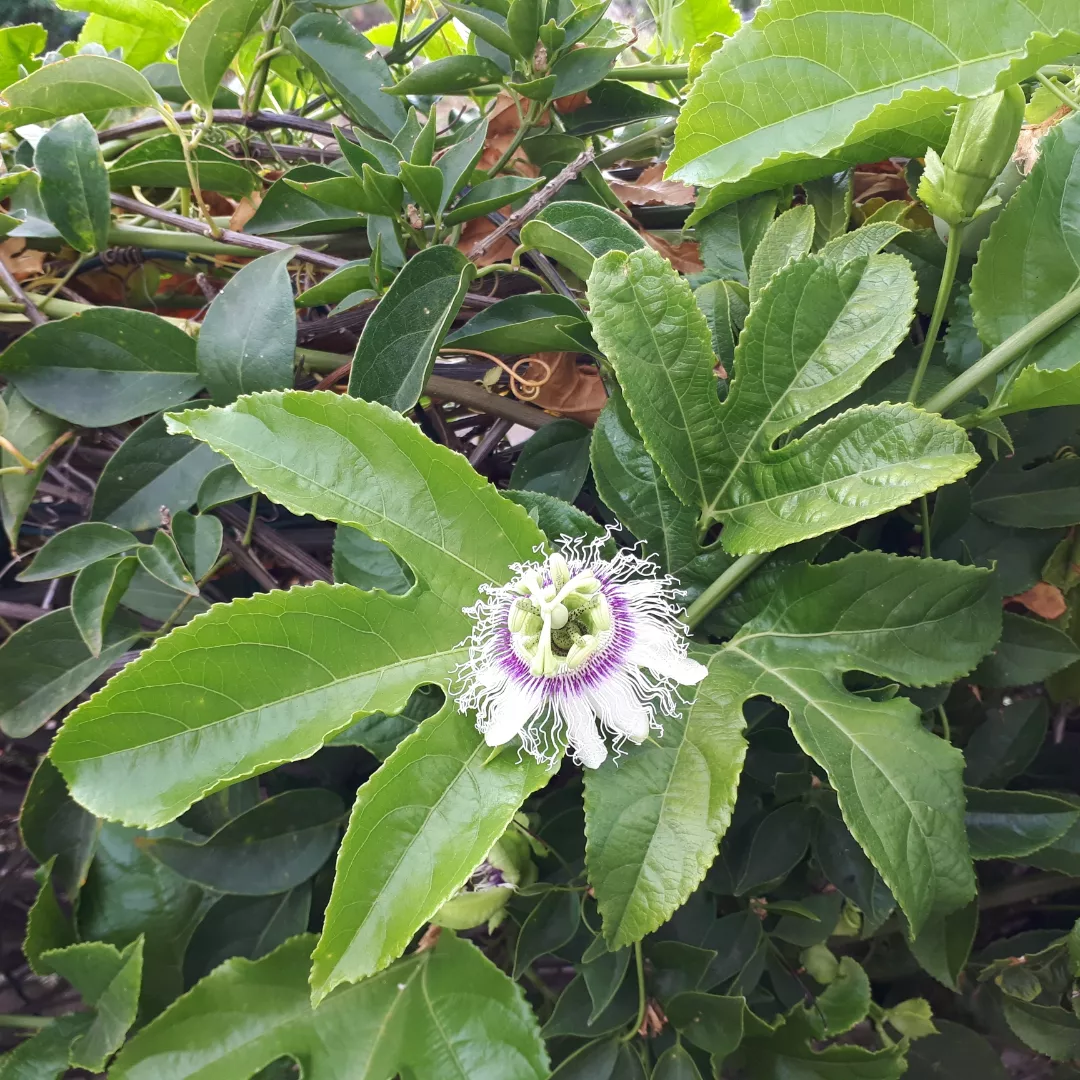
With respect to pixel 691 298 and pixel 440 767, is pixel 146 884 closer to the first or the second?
pixel 440 767

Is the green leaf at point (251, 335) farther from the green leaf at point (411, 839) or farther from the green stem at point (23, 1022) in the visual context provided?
the green stem at point (23, 1022)

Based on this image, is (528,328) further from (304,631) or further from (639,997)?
(639,997)

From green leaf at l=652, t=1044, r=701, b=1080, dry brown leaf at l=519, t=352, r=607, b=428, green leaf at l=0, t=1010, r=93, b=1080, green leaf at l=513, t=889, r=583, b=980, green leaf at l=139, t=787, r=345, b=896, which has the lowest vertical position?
green leaf at l=0, t=1010, r=93, b=1080

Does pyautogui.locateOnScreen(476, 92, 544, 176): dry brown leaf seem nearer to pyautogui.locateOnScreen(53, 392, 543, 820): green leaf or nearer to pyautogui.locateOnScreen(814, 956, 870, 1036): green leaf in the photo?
pyautogui.locateOnScreen(53, 392, 543, 820): green leaf

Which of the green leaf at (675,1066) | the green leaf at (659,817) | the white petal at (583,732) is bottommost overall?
the green leaf at (675,1066)

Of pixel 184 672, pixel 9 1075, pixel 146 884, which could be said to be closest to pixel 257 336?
pixel 184 672

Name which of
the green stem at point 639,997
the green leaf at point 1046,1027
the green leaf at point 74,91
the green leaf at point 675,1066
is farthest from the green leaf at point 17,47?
the green leaf at point 1046,1027

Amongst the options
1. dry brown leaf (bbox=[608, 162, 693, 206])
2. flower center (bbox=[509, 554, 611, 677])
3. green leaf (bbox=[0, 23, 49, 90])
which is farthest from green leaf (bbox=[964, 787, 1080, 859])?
green leaf (bbox=[0, 23, 49, 90])

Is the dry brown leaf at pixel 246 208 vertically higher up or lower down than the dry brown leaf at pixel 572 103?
lower down
